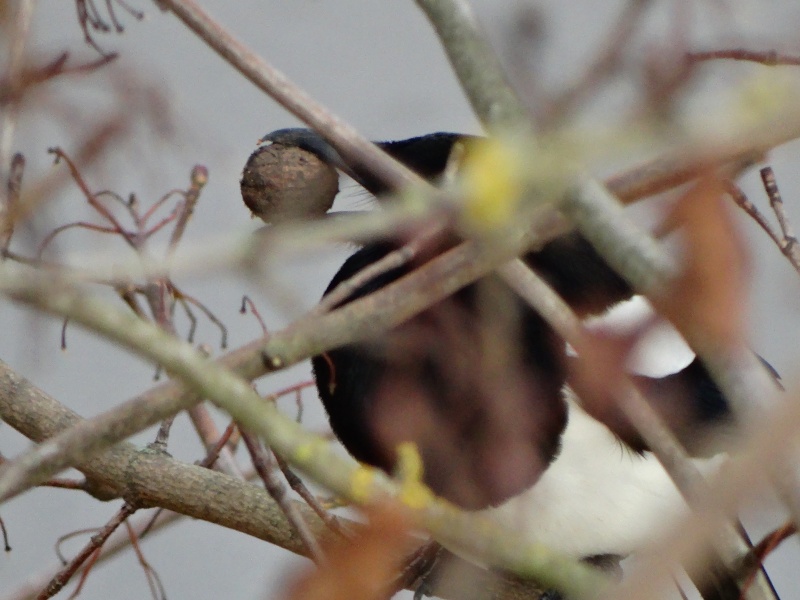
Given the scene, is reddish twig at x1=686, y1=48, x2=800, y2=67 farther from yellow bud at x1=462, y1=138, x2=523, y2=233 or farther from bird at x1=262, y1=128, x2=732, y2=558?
bird at x1=262, y1=128, x2=732, y2=558

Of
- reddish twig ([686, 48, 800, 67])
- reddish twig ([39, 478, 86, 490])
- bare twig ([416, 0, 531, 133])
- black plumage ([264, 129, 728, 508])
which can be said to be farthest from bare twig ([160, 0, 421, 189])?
reddish twig ([39, 478, 86, 490])

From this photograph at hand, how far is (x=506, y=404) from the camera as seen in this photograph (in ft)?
3.46

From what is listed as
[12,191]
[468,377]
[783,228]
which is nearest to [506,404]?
[468,377]

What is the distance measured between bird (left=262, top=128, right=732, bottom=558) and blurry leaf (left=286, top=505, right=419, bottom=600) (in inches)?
20.5

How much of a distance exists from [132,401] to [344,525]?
0.62 metres

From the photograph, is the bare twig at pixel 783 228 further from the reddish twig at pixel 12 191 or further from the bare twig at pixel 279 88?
the reddish twig at pixel 12 191

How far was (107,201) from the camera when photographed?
1.29 meters

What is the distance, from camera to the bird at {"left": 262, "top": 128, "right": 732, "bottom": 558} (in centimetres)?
102

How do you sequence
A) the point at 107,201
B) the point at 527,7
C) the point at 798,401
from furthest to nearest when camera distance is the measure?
1. the point at 107,201
2. the point at 527,7
3. the point at 798,401

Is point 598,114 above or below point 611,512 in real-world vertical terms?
above

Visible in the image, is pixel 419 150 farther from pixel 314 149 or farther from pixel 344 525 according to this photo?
pixel 344 525

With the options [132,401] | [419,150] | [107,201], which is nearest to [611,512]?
[419,150]

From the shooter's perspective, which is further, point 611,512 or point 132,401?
point 611,512

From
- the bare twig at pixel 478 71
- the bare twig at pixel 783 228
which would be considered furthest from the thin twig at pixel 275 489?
the bare twig at pixel 783 228
